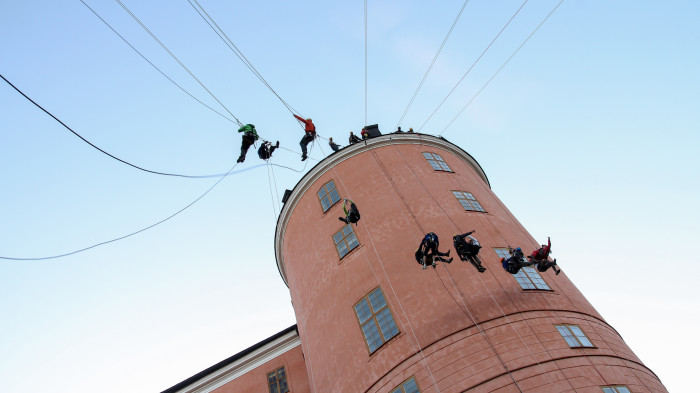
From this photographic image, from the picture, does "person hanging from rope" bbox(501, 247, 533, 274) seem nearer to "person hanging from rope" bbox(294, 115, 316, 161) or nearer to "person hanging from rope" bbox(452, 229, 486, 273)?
"person hanging from rope" bbox(452, 229, 486, 273)

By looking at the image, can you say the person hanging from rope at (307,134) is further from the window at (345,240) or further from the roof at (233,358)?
the roof at (233,358)

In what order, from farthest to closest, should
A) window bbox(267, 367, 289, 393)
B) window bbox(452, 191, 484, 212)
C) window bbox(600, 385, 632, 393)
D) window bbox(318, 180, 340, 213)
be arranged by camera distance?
1. window bbox(267, 367, 289, 393)
2. window bbox(318, 180, 340, 213)
3. window bbox(452, 191, 484, 212)
4. window bbox(600, 385, 632, 393)

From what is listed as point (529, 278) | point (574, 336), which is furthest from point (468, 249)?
point (574, 336)

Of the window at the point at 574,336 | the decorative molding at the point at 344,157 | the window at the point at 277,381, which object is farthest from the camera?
the window at the point at 277,381

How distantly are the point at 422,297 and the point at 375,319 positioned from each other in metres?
1.66

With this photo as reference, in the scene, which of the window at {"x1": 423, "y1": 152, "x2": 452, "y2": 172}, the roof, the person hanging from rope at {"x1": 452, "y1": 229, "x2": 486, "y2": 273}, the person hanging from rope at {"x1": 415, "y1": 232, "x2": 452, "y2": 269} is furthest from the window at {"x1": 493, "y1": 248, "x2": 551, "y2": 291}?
the roof

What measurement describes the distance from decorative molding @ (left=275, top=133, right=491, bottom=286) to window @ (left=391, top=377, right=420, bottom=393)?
370 inches

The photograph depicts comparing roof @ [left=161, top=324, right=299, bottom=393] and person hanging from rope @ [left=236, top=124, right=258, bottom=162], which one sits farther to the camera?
roof @ [left=161, top=324, right=299, bottom=393]

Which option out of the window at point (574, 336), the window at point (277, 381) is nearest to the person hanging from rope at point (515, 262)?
the window at point (574, 336)

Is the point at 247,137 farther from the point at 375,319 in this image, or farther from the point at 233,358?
the point at 233,358

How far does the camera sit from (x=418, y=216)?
15945mm

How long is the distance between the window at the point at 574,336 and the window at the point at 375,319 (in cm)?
459

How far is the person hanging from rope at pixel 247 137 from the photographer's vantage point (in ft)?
48.9

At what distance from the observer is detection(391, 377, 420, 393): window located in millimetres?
12289
